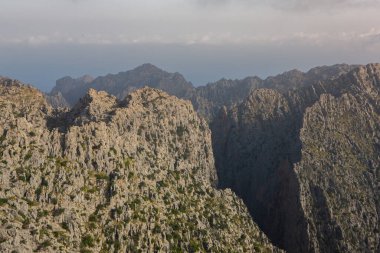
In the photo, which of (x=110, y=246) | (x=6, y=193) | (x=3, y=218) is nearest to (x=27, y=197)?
(x=6, y=193)

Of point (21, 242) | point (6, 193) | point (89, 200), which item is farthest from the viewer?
point (89, 200)

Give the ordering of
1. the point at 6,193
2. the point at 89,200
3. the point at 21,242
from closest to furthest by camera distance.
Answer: the point at 21,242
the point at 6,193
the point at 89,200

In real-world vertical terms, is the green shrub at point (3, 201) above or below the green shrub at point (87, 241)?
above

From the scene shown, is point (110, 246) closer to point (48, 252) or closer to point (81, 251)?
point (81, 251)

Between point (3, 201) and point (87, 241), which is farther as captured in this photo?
point (87, 241)

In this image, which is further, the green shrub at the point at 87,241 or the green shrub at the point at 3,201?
the green shrub at the point at 87,241

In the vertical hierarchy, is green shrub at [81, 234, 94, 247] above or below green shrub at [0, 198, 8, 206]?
below

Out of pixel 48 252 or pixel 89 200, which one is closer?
pixel 48 252

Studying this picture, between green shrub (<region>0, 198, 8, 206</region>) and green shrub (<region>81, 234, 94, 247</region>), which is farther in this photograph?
green shrub (<region>81, 234, 94, 247</region>)

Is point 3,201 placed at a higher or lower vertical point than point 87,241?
higher

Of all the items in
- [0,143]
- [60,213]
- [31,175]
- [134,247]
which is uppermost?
[0,143]

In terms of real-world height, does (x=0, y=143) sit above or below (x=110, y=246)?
above
